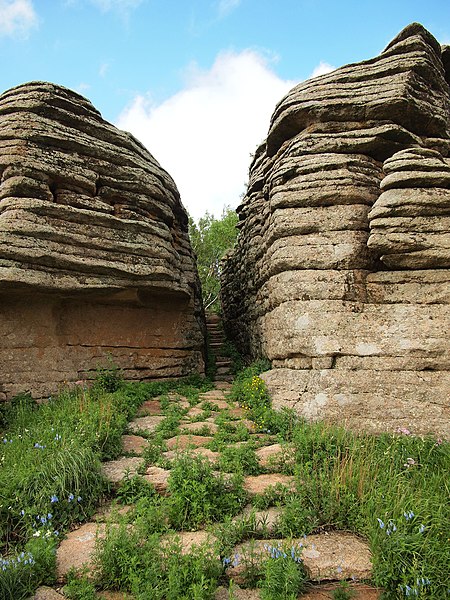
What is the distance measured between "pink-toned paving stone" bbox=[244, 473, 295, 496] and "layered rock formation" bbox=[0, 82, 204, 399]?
192 inches

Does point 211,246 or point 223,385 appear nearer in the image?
point 223,385

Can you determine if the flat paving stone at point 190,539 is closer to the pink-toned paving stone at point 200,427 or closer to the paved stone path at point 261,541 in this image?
the paved stone path at point 261,541

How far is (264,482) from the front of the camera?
4.42 metres

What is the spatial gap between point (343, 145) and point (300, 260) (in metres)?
2.52

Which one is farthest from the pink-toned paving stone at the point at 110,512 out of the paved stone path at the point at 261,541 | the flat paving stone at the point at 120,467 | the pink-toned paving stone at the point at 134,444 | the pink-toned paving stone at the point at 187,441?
the pink-toned paving stone at the point at 187,441

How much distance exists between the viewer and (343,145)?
767 cm

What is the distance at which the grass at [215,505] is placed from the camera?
2.93m

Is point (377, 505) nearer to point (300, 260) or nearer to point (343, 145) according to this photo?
point (300, 260)

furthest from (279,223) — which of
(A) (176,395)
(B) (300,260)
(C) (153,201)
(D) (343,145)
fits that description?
(A) (176,395)

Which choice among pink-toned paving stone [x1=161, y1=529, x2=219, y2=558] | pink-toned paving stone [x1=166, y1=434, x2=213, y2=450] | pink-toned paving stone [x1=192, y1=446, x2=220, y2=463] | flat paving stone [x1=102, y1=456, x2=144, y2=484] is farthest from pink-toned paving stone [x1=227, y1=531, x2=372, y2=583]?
pink-toned paving stone [x1=166, y1=434, x2=213, y2=450]

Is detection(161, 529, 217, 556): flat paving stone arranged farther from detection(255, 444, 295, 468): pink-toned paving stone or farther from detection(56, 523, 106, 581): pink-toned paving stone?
detection(255, 444, 295, 468): pink-toned paving stone

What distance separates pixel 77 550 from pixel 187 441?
231 centimetres

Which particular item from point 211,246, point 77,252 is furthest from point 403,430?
point 211,246

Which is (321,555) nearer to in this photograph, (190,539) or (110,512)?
(190,539)
